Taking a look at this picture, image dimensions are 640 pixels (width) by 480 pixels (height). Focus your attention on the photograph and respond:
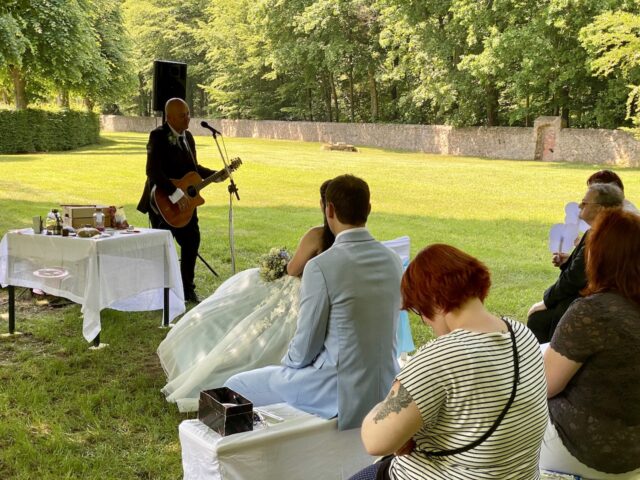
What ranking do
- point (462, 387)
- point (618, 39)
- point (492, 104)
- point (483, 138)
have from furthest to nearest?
point (492, 104) → point (483, 138) → point (618, 39) → point (462, 387)

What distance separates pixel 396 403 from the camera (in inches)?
74.7

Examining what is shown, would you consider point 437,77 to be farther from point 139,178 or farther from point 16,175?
point 16,175

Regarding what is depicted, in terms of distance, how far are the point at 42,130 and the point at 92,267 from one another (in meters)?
29.4

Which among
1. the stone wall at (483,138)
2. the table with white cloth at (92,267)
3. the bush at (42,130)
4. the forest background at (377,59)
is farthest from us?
the bush at (42,130)

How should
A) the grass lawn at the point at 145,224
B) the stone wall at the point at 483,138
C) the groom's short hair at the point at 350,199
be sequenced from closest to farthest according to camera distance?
the groom's short hair at the point at 350,199
the grass lawn at the point at 145,224
the stone wall at the point at 483,138

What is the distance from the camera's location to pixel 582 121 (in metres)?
34.1

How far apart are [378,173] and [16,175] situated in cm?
1144

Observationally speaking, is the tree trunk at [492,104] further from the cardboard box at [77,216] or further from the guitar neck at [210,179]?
the cardboard box at [77,216]

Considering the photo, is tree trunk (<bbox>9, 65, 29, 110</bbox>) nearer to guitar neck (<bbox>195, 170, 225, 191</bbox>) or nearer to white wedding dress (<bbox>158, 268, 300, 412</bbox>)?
guitar neck (<bbox>195, 170, 225, 191</bbox>)

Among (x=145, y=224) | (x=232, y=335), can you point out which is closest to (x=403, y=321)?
(x=232, y=335)

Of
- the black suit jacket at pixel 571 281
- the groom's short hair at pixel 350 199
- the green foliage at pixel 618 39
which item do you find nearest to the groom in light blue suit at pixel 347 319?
the groom's short hair at pixel 350 199

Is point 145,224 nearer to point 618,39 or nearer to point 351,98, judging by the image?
point 618,39

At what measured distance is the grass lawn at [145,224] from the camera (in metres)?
4.09

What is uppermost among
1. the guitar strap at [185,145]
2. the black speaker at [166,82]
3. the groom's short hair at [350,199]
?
the black speaker at [166,82]
